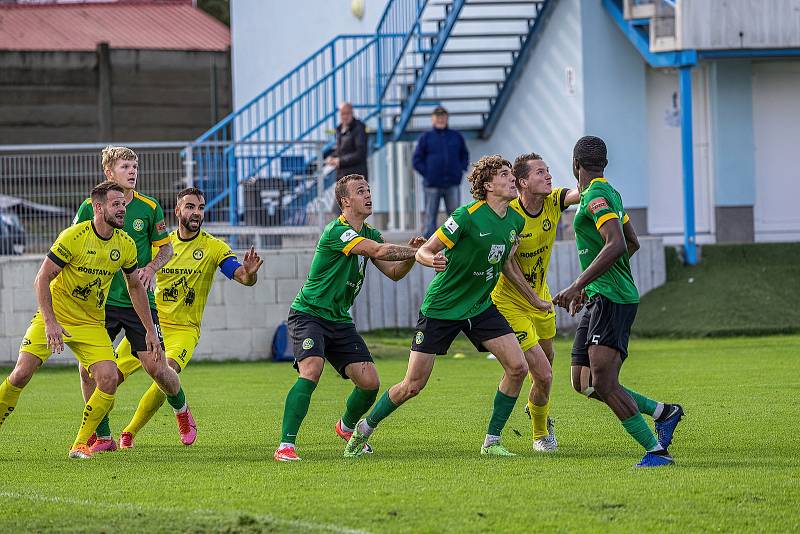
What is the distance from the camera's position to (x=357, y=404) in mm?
10008

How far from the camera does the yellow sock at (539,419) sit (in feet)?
32.1

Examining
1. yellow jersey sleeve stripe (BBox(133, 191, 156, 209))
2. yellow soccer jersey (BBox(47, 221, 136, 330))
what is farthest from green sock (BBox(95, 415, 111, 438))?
yellow jersey sleeve stripe (BBox(133, 191, 156, 209))

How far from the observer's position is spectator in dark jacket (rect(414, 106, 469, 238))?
792 inches

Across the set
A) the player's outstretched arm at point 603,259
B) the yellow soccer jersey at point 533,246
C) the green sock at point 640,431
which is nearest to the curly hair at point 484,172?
the yellow soccer jersey at point 533,246

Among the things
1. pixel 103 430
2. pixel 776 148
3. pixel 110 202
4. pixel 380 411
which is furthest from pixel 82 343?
pixel 776 148

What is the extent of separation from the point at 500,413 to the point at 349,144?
10367 mm

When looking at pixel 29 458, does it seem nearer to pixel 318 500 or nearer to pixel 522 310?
pixel 318 500

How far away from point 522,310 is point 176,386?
8.75 feet

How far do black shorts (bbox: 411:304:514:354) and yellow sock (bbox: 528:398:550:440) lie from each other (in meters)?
0.65

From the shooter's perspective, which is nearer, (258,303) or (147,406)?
(147,406)

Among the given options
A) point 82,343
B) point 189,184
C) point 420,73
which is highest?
point 420,73

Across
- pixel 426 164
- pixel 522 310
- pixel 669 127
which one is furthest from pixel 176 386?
pixel 669 127

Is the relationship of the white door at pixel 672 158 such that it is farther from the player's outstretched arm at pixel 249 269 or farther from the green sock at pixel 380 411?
the green sock at pixel 380 411

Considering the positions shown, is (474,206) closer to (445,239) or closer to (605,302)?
(445,239)
